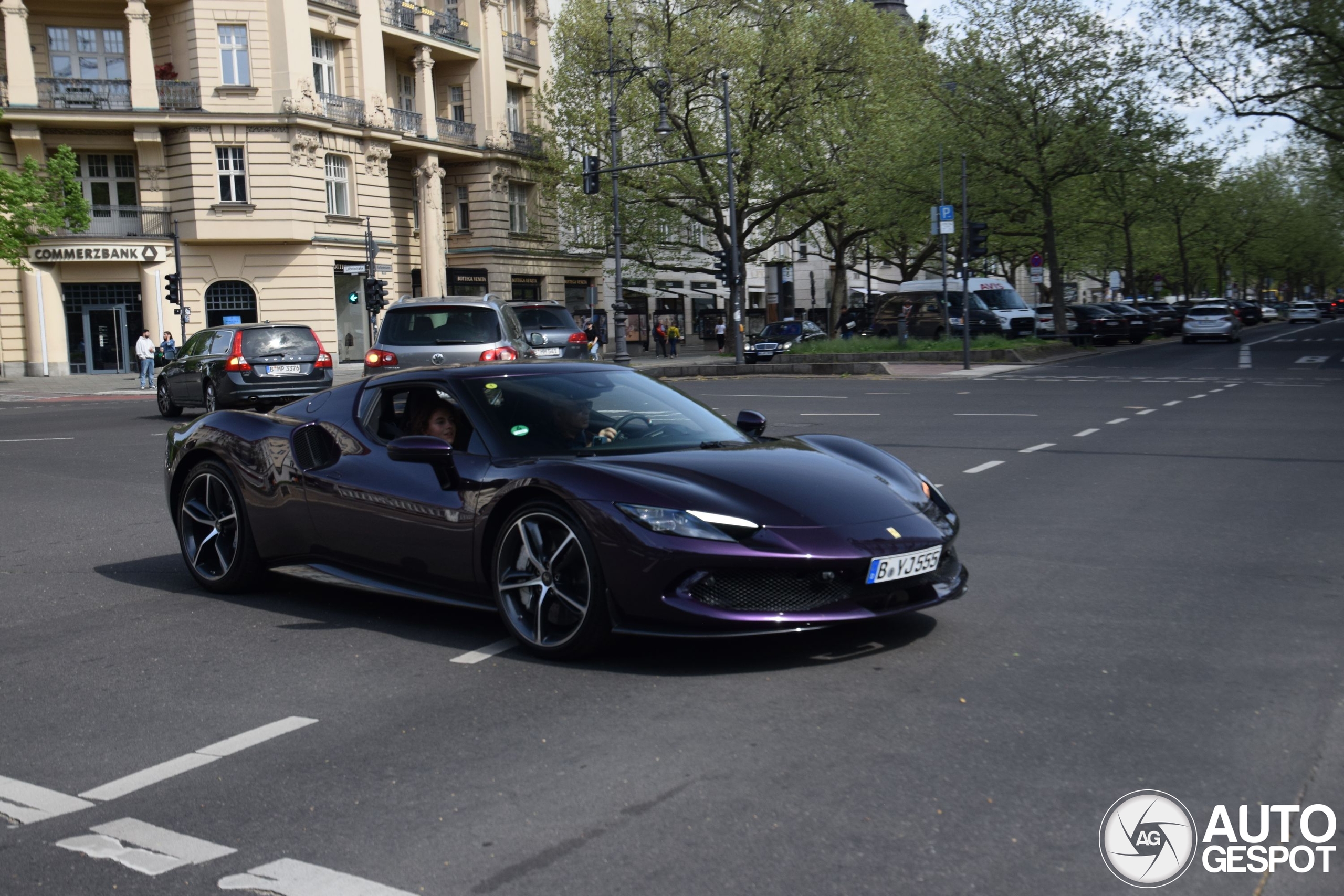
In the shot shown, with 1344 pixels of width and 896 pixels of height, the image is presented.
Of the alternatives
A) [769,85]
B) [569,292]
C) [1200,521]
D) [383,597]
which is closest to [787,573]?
[383,597]

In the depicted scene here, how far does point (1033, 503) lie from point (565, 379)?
14.5 feet

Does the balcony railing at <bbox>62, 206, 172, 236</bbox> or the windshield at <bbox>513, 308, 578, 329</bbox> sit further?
the balcony railing at <bbox>62, 206, 172, 236</bbox>

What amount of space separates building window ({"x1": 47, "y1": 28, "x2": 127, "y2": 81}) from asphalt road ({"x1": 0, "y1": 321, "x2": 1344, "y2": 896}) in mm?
41078

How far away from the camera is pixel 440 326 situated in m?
18.5

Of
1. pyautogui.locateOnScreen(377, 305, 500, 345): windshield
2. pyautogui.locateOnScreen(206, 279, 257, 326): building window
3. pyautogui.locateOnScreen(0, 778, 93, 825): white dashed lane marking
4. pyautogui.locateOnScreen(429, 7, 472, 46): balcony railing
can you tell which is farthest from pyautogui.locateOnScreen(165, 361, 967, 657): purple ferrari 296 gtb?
pyautogui.locateOnScreen(429, 7, 472, 46): balcony railing

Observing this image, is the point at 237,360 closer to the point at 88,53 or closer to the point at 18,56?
the point at 18,56

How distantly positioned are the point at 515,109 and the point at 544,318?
105 ft

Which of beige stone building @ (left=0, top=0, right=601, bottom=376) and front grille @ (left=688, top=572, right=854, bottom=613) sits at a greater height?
beige stone building @ (left=0, top=0, right=601, bottom=376)

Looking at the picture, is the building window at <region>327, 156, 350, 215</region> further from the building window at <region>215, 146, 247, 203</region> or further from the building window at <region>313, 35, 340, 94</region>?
the building window at <region>215, 146, 247, 203</region>

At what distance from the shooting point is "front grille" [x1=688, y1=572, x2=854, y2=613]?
5094 mm

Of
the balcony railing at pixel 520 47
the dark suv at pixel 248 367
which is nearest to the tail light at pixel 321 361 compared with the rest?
the dark suv at pixel 248 367

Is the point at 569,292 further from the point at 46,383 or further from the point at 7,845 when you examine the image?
the point at 7,845

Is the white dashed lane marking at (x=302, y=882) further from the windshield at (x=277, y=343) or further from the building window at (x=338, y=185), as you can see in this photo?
the building window at (x=338, y=185)

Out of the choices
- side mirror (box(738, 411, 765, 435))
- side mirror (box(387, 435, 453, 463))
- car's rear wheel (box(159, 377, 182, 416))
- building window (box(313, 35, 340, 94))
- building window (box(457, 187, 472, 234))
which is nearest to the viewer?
side mirror (box(387, 435, 453, 463))
